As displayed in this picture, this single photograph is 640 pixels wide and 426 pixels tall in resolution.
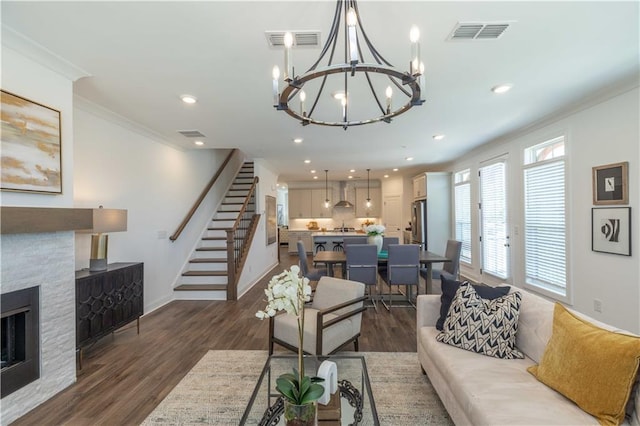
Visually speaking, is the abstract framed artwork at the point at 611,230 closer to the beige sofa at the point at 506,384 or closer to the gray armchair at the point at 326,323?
the beige sofa at the point at 506,384

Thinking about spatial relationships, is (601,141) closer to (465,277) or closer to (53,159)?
(465,277)

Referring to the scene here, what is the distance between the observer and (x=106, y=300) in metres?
3.05

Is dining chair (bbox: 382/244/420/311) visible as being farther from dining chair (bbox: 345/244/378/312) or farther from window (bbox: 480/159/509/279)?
window (bbox: 480/159/509/279)

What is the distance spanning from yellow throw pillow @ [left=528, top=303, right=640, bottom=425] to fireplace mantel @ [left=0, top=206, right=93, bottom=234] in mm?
3470

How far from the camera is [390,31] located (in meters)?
2.06

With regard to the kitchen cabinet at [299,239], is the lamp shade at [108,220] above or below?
above

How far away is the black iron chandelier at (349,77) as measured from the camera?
4.68 ft

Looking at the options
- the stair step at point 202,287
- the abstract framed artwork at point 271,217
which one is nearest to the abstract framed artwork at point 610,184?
the stair step at point 202,287

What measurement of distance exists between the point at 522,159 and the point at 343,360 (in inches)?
171

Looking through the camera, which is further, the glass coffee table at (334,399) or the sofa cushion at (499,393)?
the glass coffee table at (334,399)

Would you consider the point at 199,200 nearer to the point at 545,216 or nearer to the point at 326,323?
the point at 326,323

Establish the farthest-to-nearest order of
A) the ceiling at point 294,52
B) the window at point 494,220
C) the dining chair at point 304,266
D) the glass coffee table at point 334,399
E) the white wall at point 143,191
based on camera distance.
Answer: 1. the window at point 494,220
2. the dining chair at point 304,266
3. the white wall at point 143,191
4. the ceiling at point 294,52
5. the glass coffee table at point 334,399

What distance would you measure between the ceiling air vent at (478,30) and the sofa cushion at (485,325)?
1904mm

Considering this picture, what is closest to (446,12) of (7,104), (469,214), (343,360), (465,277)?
(343,360)
